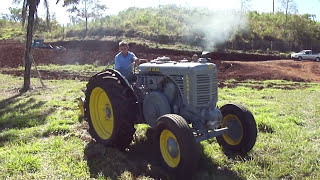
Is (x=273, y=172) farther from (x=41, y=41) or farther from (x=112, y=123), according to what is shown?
(x=41, y=41)

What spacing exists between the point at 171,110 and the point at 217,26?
32091 mm

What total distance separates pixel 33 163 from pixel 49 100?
5.35 m

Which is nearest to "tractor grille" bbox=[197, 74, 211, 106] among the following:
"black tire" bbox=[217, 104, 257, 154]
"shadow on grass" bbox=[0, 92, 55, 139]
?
"black tire" bbox=[217, 104, 257, 154]

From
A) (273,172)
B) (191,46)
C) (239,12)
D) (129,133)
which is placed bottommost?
(273,172)

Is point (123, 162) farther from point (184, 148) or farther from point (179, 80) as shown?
point (179, 80)

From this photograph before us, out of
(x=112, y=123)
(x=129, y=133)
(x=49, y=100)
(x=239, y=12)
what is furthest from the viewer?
(x=239, y=12)

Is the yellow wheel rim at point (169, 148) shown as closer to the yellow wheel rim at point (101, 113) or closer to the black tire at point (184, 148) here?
the black tire at point (184, 148)

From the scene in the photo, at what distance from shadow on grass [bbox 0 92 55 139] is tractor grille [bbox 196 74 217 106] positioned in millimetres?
3746

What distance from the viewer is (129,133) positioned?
5715mm

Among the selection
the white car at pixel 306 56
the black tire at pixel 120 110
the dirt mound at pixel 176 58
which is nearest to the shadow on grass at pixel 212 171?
the black tire at pixel 120 110

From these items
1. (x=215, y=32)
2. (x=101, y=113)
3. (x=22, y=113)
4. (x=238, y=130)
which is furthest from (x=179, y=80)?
→ (x=215, y=32)

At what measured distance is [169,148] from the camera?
5008mm

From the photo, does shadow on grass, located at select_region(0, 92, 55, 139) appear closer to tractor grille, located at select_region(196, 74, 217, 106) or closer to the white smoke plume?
A: tractor grille, located at select_region(196, 74, 217, 106)

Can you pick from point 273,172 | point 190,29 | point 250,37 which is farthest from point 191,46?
point 273,172
